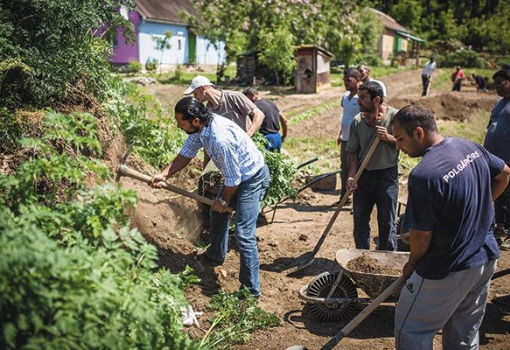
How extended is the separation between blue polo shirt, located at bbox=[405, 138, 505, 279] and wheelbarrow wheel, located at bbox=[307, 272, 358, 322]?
1565mm

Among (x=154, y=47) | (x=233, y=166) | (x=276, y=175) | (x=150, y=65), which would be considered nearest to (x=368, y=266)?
(x=233, y=166)

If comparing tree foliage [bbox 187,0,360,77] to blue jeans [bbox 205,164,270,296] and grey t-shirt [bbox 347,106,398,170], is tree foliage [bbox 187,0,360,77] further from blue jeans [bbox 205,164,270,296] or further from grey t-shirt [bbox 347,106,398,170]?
blue jeans [bbox 205,164,270,296]

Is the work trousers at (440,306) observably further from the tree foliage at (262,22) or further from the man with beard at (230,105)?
the tree foliage at (262,22)

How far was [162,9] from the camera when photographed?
34.8 m

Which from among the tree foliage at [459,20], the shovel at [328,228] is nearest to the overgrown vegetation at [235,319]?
the shovel at [328,228]

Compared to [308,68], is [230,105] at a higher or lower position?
lower

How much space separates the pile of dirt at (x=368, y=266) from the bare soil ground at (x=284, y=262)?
1.44 ft

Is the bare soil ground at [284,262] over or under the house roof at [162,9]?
under

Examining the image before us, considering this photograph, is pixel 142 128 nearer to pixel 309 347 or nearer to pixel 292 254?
pixel 292 254

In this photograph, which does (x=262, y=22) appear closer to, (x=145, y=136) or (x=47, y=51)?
(x=145, y=136)

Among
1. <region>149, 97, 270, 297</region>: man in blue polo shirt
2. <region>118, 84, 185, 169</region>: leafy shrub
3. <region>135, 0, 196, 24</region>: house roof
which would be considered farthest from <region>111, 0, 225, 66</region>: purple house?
<region>149, 97, 270, 297</region>: man in blue polo shirt

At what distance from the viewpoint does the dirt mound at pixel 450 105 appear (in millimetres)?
18906

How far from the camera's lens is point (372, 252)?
16.5 feet

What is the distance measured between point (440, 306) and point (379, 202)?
205 cm
